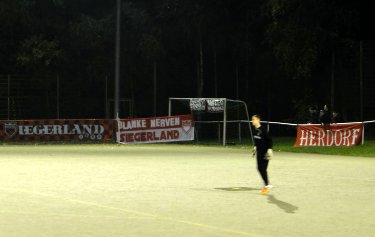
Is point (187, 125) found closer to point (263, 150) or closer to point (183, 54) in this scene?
point (183, 54)

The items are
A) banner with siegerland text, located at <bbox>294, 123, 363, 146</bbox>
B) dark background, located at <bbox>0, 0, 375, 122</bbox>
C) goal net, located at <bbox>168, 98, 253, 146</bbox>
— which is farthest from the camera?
dark background, located at <bbox>0, 0, 375, 122</bbox>

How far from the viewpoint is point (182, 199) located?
48.8 feet

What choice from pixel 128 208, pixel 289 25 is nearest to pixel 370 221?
pixel 128 208

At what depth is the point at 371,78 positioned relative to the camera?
3891cm

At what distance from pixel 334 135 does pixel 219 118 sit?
12048 mm

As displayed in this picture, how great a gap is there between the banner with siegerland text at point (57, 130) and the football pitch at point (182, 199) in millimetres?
13990

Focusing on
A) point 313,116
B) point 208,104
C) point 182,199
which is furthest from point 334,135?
point 182,199

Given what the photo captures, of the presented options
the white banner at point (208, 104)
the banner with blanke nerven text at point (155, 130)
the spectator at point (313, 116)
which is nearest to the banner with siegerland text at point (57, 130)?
the banner with blanke nerven text at point (155, 130)

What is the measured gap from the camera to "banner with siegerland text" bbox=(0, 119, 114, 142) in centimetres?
3988

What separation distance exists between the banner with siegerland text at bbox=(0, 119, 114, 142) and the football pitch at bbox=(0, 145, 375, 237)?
14.0 meters

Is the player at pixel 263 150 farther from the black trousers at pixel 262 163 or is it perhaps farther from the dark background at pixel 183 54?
the dark background at pixel 183 54

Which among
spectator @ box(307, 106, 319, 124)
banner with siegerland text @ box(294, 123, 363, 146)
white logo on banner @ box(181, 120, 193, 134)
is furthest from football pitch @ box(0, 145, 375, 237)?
spectator @ box(307, 106, 319, 124)

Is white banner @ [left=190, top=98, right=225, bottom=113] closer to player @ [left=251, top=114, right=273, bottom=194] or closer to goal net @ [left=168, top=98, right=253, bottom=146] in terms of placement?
goal net @ [left=168, top=98, right=253, bottom=146]

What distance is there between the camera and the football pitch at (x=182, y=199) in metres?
11.2
